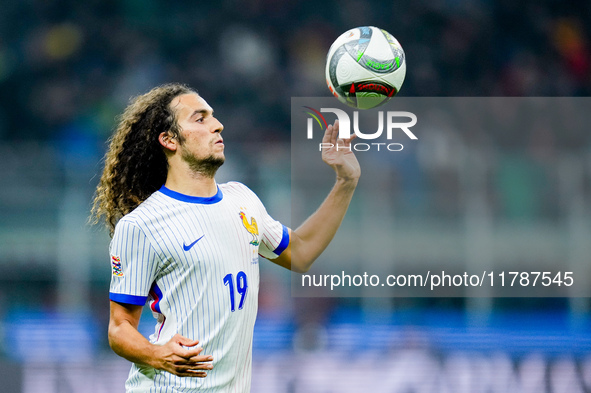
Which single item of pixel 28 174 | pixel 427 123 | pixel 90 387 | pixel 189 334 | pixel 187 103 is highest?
pixel 427 123

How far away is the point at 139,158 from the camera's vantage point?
342cm

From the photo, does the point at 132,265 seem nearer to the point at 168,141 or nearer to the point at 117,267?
the point at 117,267

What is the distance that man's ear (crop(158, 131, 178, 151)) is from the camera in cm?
328

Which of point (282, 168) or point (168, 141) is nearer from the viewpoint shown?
point (168, 141)

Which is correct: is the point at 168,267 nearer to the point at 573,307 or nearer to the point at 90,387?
the point at 90,387

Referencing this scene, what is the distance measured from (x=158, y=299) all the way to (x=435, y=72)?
27.9 ft

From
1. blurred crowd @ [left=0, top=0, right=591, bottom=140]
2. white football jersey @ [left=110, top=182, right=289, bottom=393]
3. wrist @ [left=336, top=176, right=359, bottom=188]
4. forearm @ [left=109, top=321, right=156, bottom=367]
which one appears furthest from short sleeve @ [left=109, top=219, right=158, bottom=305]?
blurred crowd @ [left=0, top=0, right=591, bottom=140]

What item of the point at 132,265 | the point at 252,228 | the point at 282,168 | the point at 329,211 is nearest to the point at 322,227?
the point at 329,211

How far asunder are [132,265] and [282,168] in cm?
393

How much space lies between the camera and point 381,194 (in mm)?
6738

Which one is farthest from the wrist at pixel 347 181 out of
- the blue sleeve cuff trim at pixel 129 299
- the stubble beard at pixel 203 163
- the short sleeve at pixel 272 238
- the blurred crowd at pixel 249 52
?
the blurred crowd at pixel 249 52

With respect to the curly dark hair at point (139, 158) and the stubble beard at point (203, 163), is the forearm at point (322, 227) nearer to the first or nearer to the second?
the stubble beard at point (203, 163)

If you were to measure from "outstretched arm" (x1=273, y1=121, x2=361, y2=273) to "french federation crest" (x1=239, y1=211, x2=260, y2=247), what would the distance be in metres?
0.31

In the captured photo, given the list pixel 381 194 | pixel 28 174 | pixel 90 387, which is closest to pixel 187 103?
pixel 90 387
